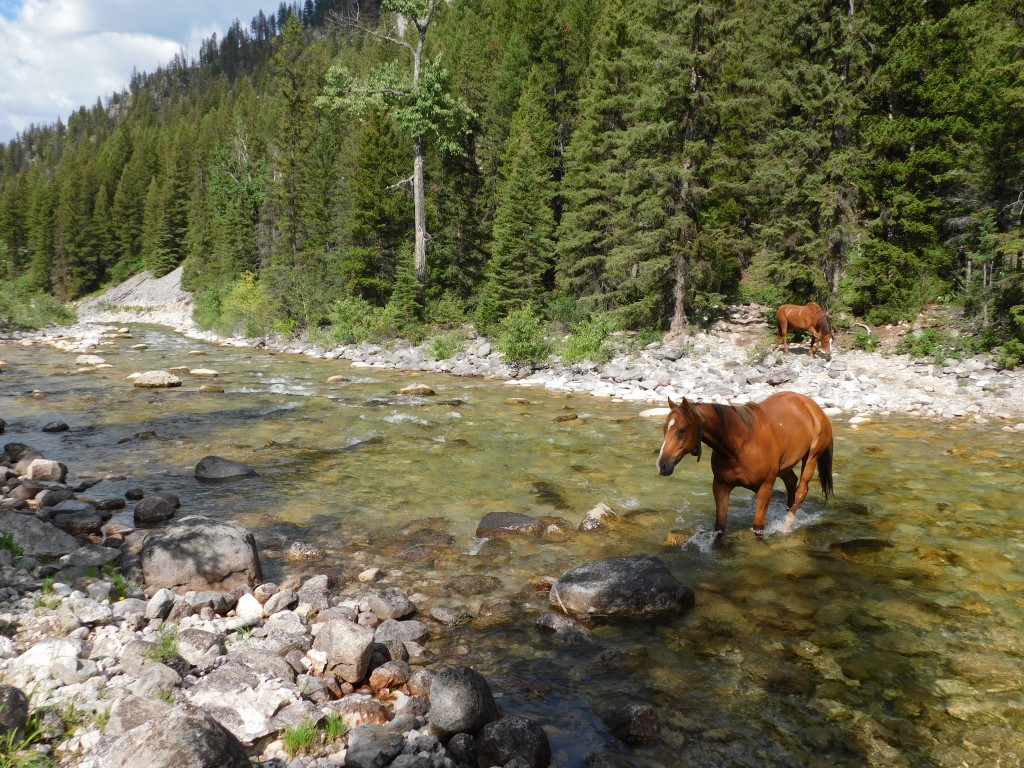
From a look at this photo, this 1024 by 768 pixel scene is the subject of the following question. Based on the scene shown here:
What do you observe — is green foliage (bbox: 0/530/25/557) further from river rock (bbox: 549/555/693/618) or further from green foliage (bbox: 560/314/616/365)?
green foliage (bbox: 560/314/616/365)

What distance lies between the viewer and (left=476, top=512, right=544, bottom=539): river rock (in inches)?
290

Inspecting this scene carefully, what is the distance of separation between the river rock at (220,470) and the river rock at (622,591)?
252 inches

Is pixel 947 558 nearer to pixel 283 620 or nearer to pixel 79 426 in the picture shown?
pixel 283 620

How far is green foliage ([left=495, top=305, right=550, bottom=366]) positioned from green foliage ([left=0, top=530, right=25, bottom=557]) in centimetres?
1731

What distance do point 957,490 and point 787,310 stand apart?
1201 centimetres

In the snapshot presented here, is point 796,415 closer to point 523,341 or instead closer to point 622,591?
point 622,591

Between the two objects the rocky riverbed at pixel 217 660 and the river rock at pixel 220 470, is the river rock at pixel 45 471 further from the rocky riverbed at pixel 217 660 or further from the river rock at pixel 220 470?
the river rock at pixel 220 470

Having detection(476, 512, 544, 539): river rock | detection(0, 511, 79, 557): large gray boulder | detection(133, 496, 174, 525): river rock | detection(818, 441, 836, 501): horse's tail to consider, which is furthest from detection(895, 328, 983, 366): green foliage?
detection(0, 511, 79, 557): large gray boulder

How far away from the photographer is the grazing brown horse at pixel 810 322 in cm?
1917

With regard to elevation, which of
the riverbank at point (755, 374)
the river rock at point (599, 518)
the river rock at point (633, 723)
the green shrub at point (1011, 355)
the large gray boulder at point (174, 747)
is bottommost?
the river rock at point (633, 723)

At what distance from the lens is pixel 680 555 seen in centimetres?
673

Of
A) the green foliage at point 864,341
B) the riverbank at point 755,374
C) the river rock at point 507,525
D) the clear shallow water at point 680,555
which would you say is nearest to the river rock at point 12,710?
the clear shallow water at point 680,555

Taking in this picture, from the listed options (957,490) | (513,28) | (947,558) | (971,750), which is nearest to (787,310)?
(957,490)

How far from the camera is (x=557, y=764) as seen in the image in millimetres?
Answer: 3613
